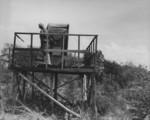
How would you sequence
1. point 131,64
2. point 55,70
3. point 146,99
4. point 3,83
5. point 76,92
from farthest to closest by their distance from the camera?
1. point 131,64
2. point 3,83
3. point 76,92
4. point 55,70
5. point 146,99

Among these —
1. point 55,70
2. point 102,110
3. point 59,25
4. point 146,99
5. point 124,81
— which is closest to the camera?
point 146,99

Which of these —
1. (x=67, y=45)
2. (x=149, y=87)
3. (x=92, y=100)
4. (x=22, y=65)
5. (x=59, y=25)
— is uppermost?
(x=59, y=25)

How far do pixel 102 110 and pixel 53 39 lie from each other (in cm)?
468

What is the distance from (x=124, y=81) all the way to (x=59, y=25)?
1527 cm

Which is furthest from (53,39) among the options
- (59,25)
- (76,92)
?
(76,92)

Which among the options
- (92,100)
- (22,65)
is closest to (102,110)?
(92,100)

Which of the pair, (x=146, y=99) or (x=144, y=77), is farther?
(x=144, y=77)

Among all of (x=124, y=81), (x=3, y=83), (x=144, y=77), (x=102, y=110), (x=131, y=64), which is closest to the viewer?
(x=144, y=77)

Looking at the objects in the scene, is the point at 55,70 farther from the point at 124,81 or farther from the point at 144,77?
the point at 124,81

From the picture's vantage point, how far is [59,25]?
10.8 meters

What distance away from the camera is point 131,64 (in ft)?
114

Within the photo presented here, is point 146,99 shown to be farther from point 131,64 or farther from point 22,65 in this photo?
point 131,64

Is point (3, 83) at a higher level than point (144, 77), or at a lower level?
lower

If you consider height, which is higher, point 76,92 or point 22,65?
point 22,65
